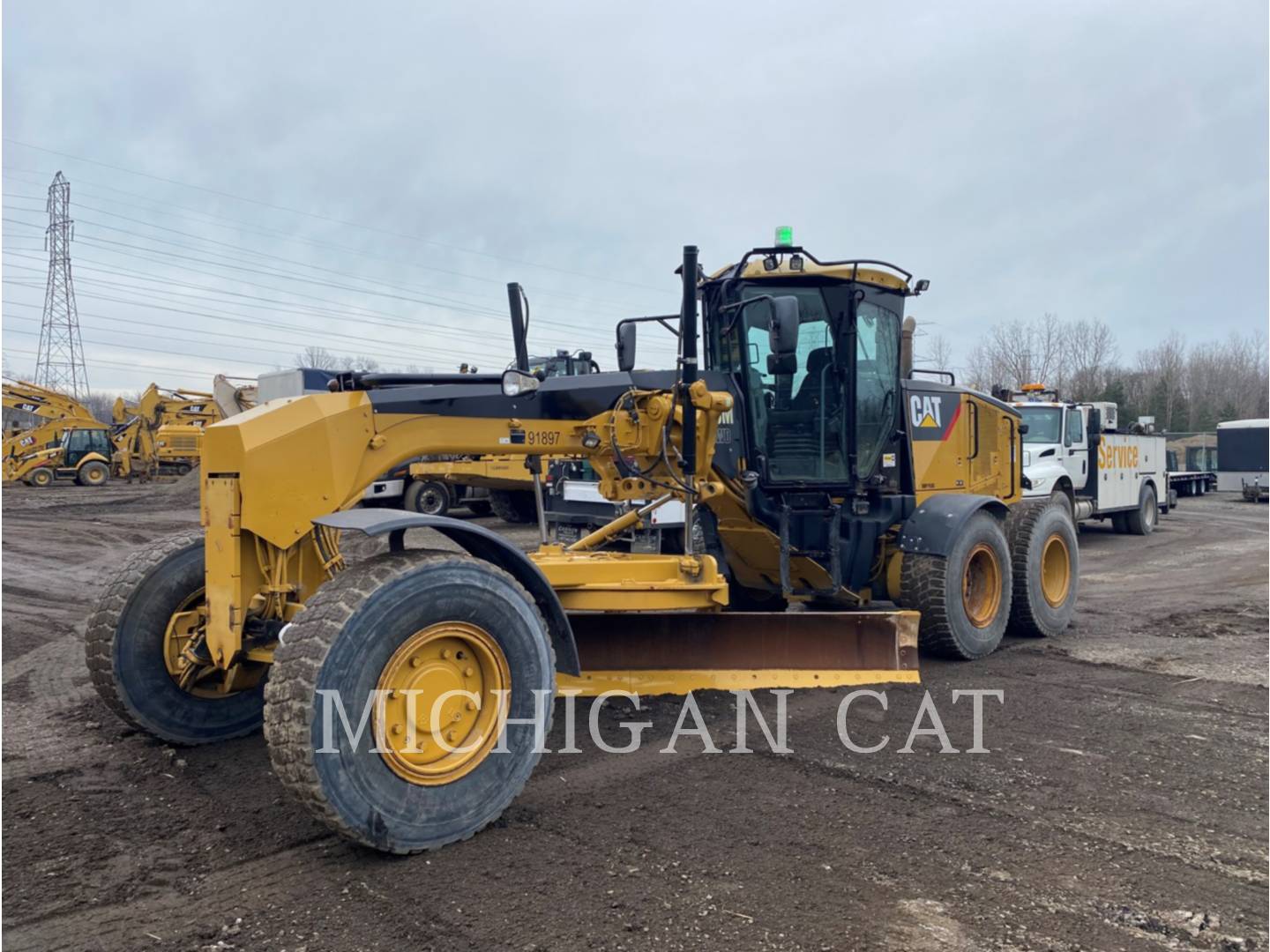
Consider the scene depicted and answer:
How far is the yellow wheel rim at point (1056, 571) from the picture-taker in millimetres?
Result: 7977

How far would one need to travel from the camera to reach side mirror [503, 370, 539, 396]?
4484 millimetres

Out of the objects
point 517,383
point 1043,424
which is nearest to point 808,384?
point 517,383

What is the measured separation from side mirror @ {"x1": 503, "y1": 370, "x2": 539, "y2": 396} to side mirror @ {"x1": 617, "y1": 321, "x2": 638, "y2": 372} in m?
1.25

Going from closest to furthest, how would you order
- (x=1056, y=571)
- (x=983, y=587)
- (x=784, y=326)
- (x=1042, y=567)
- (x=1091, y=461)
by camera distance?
(x=784, y=326) → (x=983, y=587) → (x=1042, y=567) → (x=1056, y=571) → (x=1091, y=461)

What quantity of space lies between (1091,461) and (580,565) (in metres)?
12.6

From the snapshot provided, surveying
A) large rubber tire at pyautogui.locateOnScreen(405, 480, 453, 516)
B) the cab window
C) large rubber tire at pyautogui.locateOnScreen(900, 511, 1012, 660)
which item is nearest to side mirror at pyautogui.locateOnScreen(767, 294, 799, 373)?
large rubber tire at pyautogui.locateOnScreen(900, 511, 1012, 660)

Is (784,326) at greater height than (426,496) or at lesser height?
greater

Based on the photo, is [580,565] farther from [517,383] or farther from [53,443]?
[53,443]

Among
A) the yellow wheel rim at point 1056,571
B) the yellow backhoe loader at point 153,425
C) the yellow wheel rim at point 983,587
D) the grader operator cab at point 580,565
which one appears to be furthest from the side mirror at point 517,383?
the yellow backhoe loader at point 153,425

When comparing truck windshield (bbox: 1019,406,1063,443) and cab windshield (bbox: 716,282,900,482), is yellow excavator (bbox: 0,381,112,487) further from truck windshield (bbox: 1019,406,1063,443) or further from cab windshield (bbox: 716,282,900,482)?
cab windshield (bbox: 716,282,900,482)

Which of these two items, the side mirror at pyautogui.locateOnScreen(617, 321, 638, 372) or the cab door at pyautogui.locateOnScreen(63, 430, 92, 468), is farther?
the cab door at pyautogui.locateOnScreen(63, 430, 92, 468)

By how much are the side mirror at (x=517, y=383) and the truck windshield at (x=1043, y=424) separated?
11715 millimetres

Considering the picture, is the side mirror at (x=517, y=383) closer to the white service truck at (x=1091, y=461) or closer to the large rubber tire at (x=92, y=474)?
the white service truck at (x=1091, y=461)

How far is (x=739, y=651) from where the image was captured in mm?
5410
